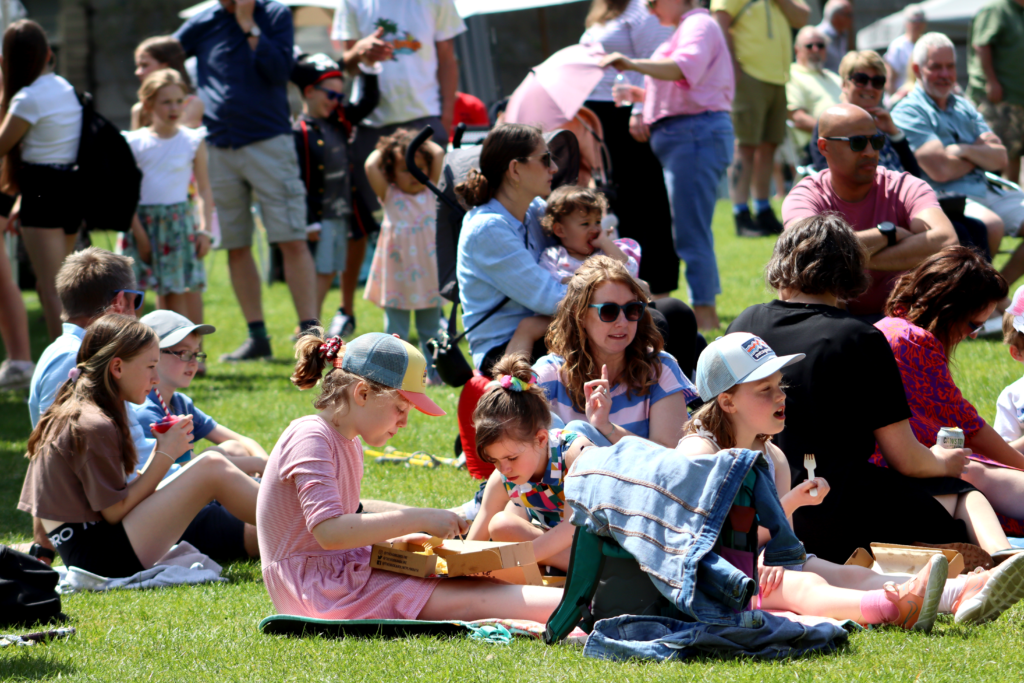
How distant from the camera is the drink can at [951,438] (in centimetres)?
393

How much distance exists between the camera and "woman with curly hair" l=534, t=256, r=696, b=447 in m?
4.31

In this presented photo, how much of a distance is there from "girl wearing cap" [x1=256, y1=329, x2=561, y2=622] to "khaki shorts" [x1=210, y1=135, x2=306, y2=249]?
484cm

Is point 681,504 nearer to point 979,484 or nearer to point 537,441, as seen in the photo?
point 537,441

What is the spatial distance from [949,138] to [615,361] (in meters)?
4.48

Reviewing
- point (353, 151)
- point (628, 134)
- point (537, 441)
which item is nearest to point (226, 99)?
point (353, 151)

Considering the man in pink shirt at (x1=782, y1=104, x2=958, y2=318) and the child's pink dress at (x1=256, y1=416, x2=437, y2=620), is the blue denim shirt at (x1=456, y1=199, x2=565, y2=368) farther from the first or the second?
the child's pink dress at (x1=256, y1=416, x2=437, y2=620)

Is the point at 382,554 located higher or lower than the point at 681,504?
lower

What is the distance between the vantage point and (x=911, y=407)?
165 inches

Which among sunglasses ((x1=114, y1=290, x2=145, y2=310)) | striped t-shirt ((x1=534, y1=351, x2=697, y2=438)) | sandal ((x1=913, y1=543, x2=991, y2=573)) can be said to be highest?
sunglasses ((x1=114, y1=290, x2=145, y2=310))

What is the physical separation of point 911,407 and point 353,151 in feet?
20.2

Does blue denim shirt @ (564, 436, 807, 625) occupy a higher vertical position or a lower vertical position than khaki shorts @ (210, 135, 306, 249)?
lower

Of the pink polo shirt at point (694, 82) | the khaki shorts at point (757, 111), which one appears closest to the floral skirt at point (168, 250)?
the pink polo shirt at point (694, 82)

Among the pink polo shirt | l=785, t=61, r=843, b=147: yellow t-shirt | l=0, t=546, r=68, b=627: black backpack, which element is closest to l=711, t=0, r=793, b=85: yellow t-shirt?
l=785, t=61, r=843, b=147: yellow t-shirt

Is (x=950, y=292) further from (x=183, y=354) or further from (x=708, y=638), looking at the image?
(x=183, y=354)
